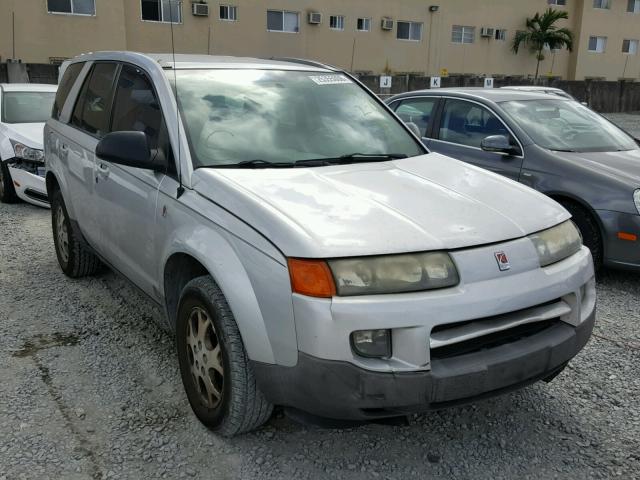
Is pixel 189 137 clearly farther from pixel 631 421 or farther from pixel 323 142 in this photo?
pixel 631 421

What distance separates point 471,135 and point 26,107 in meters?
6.21

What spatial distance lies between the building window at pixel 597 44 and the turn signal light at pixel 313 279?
42.1m

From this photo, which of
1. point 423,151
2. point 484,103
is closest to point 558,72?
Answer: point 484,103

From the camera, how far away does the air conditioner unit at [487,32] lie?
3481cm

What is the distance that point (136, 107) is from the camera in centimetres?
363

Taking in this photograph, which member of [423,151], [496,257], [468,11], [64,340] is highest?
[468,11]

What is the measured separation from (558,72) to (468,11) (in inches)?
332

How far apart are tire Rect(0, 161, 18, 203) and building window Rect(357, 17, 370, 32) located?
84.0 ft

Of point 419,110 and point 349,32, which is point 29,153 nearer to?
point 419,110

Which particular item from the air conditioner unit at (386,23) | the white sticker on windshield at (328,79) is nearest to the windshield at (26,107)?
the white sticker on windshield at (328,79)

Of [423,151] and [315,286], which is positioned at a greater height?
[423,151]

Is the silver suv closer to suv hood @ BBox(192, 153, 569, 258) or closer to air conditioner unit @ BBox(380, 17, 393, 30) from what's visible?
suv hood @ BBox(192, 153, 569, 258)

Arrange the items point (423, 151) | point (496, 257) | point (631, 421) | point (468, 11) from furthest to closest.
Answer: point (468, 11)
point (423, 151)
point (631, 421)
point (496, 257)

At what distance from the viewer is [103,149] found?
312cm
